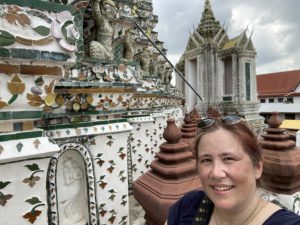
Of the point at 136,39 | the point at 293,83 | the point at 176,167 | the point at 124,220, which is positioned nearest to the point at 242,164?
the point at 176,167

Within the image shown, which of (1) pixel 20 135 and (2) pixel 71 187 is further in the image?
(2) pixel 71 187

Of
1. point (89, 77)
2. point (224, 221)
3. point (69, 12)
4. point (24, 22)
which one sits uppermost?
point (69, 12)

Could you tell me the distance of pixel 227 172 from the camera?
44.2 inches

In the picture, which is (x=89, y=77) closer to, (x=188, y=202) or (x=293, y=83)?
(x=188, y=202)

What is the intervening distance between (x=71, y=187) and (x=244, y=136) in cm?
261

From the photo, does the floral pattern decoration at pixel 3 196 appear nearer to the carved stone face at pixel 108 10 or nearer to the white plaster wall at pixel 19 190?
the white plaster wall at pixel 19 190

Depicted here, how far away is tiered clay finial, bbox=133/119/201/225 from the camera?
164 cm

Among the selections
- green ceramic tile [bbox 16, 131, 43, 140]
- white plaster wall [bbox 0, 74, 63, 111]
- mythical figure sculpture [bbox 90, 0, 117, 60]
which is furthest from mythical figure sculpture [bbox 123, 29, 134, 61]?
green ceramic tile [bbox 16, 131, 43, 140]

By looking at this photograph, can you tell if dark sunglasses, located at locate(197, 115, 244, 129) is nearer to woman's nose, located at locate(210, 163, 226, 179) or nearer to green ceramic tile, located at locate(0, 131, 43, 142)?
woman's nose, located at locate(210, 163, 226, 179)

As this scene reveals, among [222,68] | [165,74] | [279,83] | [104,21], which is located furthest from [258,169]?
[279,83]

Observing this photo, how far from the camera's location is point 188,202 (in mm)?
1325

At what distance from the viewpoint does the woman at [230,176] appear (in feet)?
3.68

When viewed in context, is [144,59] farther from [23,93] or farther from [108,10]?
[23,93]

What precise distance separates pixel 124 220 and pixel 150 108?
3707mm
